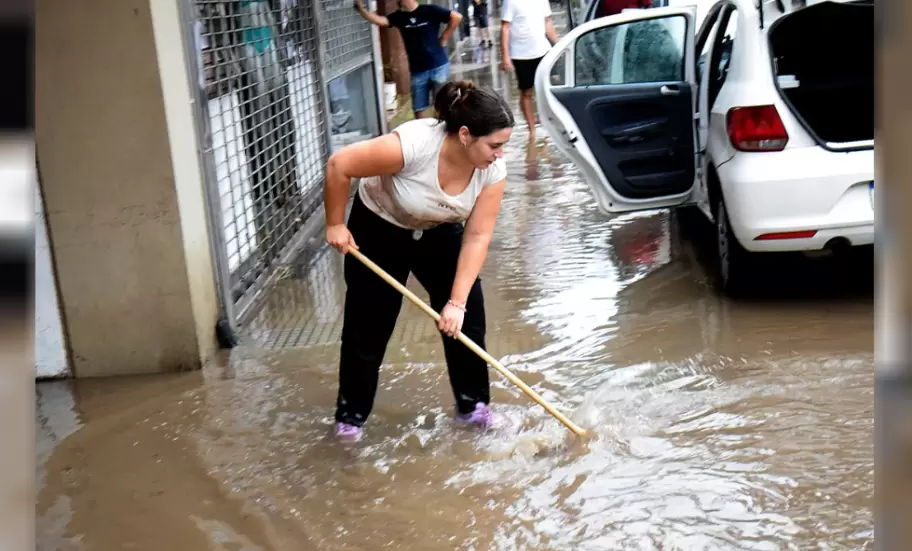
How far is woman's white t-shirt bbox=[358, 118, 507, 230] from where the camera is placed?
3.55 meters

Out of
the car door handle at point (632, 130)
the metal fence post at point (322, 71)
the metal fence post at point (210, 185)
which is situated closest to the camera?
the metal fence post at point (210, 185)

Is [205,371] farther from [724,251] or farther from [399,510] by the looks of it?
[724,251]

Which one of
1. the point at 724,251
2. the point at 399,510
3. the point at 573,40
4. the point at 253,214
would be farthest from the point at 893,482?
the point at 253,214

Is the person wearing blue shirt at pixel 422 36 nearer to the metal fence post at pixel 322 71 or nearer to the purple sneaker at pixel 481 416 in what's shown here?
the metal fence post at pixel 322 71

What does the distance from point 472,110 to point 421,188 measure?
364 mm

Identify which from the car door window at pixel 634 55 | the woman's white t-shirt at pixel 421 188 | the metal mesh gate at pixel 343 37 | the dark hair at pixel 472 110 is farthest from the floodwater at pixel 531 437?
the metal mesh gate at pixel 343 37

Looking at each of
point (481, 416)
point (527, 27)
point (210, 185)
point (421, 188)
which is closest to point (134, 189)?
point (210, 185)

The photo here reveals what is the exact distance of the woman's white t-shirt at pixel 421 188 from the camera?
3.55 metres

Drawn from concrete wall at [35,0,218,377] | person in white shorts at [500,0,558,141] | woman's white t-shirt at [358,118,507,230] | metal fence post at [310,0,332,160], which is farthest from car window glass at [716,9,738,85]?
person in white shorts at [500,0,558,141]

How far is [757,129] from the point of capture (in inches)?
184

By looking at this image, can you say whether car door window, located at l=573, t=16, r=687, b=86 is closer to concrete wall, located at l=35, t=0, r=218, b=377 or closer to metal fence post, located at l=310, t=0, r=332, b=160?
metal fence post, located at l=310, t=0, r=332, b=160

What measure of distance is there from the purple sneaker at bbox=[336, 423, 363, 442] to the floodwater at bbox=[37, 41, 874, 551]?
0.06 meters

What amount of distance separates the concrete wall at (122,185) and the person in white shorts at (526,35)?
6392 mm

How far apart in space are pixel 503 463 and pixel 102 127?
2446 mm
